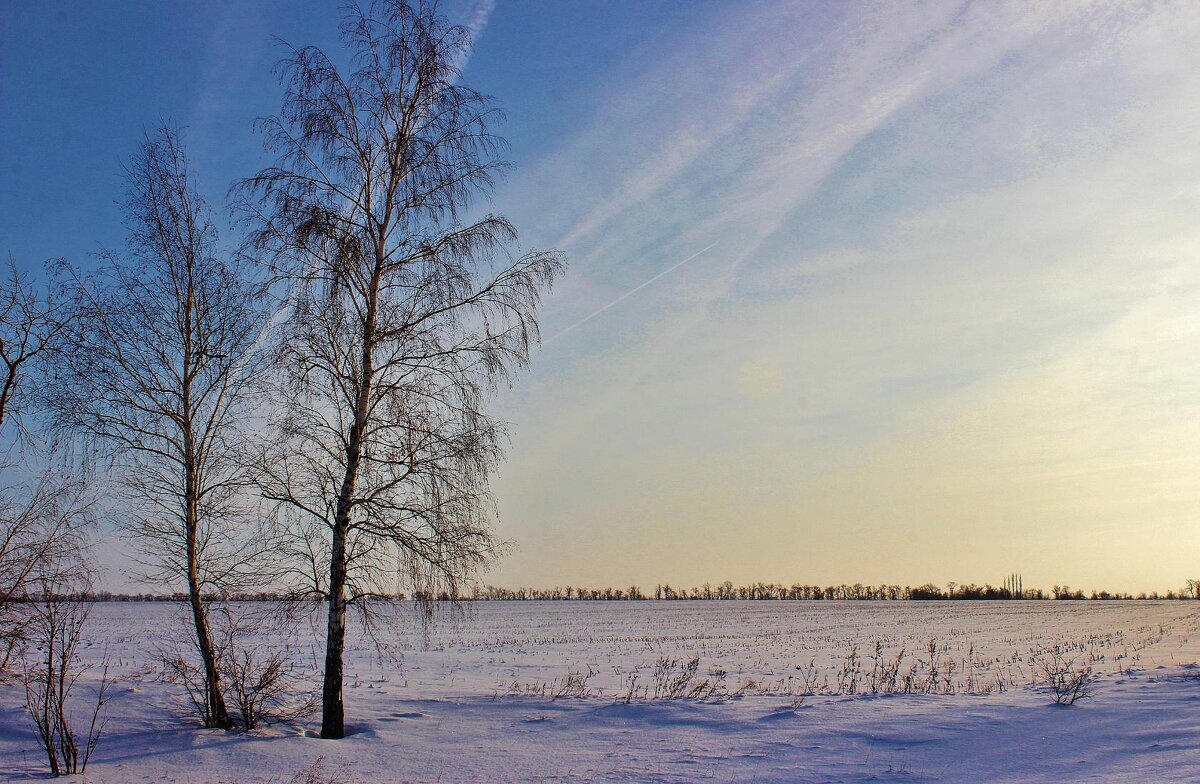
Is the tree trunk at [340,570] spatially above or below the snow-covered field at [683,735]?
above

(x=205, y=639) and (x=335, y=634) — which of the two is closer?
(x=335, y=634)

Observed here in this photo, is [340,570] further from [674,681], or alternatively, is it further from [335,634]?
[674,681]

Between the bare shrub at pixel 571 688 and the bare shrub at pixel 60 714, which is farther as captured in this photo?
the bare shrub at pixel 571 688

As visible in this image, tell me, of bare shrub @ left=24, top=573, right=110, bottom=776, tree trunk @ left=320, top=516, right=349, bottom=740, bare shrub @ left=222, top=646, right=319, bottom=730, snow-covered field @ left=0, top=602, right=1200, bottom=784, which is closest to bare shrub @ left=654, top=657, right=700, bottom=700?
snow-covered field @ left=0, top=602, right=1200, bottom=784

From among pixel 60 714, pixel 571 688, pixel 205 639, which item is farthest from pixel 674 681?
pixel 60 714

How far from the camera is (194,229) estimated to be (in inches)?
574

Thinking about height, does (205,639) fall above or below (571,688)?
above

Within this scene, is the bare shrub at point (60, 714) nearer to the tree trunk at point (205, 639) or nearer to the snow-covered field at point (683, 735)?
the snow-covered field at point (683, 735)

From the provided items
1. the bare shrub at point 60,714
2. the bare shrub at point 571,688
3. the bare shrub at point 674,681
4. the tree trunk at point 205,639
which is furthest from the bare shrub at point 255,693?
the bare shrub at point 674,681

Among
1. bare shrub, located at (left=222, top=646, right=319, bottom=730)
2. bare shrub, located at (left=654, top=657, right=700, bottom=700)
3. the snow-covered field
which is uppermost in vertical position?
bare shrub, located at (left=222, top=646, right=319, bottom=730)

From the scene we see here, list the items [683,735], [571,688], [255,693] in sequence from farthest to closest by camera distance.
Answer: [571,688] → [255,693] → [683,735]

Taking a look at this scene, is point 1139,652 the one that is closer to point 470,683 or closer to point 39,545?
point 470,683

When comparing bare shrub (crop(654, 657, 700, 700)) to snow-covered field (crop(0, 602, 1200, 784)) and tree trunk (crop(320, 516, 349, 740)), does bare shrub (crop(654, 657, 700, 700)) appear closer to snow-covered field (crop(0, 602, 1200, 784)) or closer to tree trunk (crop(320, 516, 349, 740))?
snow-covered field (crop(0, 602, 1200, 784))

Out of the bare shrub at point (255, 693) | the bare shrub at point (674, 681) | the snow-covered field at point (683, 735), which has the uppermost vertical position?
the bare shrub at point (255, 693)
